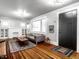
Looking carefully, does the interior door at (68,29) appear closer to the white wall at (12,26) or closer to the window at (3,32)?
the white wall at (12,26)

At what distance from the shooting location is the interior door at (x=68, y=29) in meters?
3.55

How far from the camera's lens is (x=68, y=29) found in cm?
387

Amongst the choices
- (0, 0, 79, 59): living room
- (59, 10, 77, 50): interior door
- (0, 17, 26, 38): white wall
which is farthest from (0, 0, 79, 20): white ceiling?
(0, 17, 26, 38): white wall

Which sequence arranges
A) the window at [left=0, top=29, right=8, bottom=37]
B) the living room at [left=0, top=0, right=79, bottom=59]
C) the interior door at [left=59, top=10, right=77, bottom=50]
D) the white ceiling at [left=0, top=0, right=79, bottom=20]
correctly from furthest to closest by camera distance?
the window at [left=0, top=29, right=8, bottom=37]
the interior door at [left=59, top=10, right=77, bottom=50]
the white ceiling at [left=0, top=0, right=79, bottom=20]
the living room at [left=0, top=0, right=79, bottom=59]

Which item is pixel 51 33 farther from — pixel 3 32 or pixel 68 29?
pixel 3 32

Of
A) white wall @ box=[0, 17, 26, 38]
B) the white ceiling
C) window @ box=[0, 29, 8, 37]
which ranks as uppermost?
the white ceiling

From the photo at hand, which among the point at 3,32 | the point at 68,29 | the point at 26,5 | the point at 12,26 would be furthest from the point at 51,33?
the point at 3,32

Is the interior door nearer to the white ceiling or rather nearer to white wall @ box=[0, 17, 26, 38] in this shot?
the white ceiling

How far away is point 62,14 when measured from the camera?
13.9ft

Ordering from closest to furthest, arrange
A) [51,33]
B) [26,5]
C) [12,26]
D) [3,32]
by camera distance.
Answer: [26,5] → [51,33] → [3,32] → [12,26]

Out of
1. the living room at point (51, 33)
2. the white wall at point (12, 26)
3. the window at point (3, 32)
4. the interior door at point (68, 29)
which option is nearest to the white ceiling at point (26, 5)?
the living room at point (51, 33)

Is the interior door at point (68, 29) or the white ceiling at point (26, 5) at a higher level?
the white ceiling at point (26, 5)

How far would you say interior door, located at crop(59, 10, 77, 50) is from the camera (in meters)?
3.55

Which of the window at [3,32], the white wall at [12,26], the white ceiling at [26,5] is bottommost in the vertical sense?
the window at [3,32]
